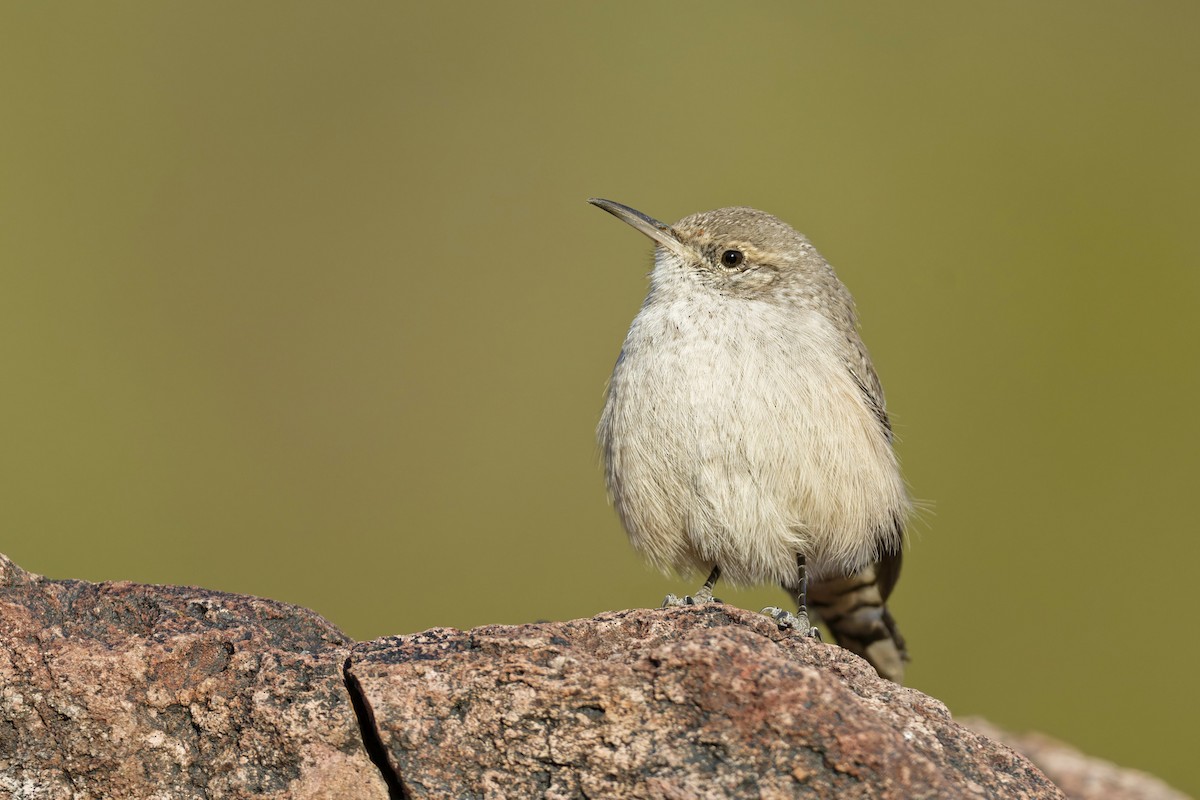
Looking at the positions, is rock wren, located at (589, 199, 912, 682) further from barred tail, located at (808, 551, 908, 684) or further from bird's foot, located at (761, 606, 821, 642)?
barred tail, located at (808, 551, 908, 684)

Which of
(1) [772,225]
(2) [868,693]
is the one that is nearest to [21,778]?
(2) [868,693]

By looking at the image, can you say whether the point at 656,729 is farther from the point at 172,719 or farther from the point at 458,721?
the point at 172,719

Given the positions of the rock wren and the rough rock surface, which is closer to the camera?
the rough rock surface

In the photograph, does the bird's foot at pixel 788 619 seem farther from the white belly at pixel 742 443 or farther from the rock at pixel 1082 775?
the rock at pixel 1082 775

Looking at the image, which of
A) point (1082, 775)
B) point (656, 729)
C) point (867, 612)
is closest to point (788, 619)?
point (656, 729)

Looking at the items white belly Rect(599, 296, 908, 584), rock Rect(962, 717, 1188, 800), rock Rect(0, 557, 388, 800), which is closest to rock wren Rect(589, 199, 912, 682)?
white belly Rect(599, 296, 908, 584)

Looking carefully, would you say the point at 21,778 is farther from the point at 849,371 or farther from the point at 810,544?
the point at 849,371

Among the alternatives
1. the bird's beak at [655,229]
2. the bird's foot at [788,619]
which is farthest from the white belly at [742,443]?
the bird's foot at [788,619]
